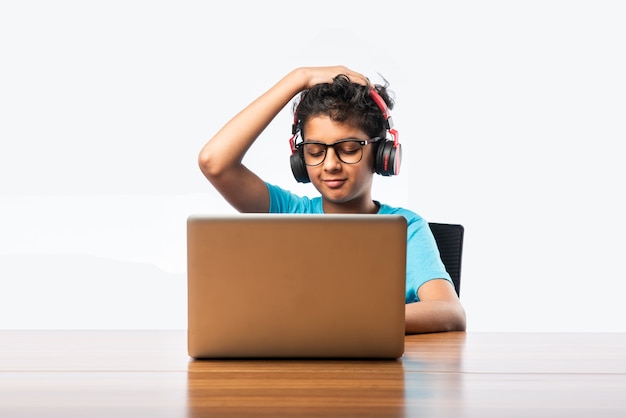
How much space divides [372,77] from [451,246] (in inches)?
72.2

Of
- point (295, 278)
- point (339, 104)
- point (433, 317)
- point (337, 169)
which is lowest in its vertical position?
point (433, 317)

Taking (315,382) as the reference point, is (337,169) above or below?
above

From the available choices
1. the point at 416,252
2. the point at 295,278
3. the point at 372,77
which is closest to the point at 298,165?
the point at 416,252

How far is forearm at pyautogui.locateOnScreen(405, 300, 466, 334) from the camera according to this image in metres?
1.39

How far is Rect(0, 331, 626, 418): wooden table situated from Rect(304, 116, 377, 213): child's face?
704 millimetres

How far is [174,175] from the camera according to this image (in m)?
3.82

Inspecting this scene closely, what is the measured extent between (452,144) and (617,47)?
0.94 metres

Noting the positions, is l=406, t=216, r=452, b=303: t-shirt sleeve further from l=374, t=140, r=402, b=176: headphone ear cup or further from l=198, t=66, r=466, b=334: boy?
l=374, t=140, r=402, b=176: headphone ear cup

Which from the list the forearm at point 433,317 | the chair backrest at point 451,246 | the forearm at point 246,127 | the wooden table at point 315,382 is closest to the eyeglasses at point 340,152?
the forearm at point 246,127

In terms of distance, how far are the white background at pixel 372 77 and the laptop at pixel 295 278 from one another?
273cm

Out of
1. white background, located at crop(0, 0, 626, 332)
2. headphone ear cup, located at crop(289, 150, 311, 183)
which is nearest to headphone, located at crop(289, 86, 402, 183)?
headphone ear cup, located at crop(289, 150, 311, 183)

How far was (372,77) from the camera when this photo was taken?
148 inches

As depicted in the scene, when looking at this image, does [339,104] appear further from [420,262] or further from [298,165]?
[420,262]

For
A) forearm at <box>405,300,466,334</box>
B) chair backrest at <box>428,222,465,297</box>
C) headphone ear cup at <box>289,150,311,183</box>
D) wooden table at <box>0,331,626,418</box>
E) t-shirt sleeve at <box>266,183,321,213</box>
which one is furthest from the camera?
t-shirt sleeve at <box>266,183,321,213</box>
